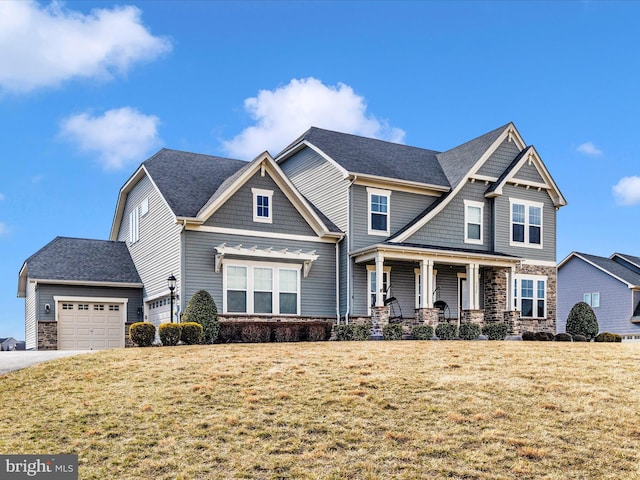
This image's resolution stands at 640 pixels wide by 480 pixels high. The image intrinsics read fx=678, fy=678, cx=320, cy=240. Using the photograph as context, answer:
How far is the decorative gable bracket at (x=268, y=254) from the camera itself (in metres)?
25.1

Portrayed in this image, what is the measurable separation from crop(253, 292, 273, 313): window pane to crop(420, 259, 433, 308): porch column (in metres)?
6.06

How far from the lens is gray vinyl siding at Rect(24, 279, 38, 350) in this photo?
27828 millimetres

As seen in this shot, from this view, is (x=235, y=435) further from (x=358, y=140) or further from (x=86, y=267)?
(x=358, y=140)

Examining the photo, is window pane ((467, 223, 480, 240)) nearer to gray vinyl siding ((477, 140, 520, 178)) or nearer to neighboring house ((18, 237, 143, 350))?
gray vinyl siding ((477, 140, 520, 178))

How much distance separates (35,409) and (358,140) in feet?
73.9

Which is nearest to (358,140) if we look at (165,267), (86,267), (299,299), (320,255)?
(320,255)

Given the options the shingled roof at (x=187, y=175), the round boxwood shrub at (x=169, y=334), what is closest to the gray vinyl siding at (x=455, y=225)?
the shingled roof at (x=187, y=175)

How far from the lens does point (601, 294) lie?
42.3 metres

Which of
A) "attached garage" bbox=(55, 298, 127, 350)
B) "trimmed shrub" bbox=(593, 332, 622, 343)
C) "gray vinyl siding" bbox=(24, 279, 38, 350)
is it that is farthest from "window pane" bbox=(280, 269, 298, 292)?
"trimmed shrub" bbox=(593, 332, 622, 343)

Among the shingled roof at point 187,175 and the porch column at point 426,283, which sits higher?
the shingled roof at point 187,175

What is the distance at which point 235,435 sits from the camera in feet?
36.3

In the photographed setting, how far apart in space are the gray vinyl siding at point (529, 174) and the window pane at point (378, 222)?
716 centimetres

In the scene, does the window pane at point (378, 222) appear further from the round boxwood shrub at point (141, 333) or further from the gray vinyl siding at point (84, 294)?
the round boxwood shrub at point (141, 333)

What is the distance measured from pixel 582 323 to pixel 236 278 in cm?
1573
